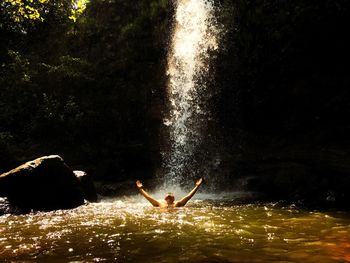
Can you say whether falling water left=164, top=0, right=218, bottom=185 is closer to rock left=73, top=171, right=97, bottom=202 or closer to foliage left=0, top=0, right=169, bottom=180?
foliage left=0, top=0, right=169, bottom=180

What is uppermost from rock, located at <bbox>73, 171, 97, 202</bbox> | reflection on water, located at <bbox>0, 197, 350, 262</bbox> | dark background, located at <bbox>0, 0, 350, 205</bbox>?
dark background, located at <bbox>0, 0, 350, 205</bbox>

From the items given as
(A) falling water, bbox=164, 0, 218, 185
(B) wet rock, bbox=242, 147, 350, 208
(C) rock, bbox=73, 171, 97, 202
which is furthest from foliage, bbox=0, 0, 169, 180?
(B) wet rock, bbox=242, 147, 350, 208

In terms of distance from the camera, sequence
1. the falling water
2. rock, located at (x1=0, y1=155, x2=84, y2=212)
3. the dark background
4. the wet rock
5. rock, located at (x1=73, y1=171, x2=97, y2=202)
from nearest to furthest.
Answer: rock, located at (x1=0, y1=155, x2=84, y2=212), the wet rock, rock, located at (x1=73, y1=171, x2=97, y2=202), the dark background, the falling water

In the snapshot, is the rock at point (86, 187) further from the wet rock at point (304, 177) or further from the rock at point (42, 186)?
the wet rock at point (304, 177)

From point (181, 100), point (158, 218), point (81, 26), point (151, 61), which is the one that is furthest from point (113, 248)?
point (81, 26)

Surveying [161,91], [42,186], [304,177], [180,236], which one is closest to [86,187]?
[42,186]

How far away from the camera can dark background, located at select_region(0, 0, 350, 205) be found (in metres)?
16.4

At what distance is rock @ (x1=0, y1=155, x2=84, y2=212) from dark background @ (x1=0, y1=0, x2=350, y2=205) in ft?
17.2

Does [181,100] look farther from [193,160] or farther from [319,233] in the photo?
[319,233]

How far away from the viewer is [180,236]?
6035 mm

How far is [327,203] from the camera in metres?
10.0

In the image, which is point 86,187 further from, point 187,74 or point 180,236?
point 187,74

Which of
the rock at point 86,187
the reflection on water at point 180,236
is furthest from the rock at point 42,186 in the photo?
the reflection on water at point 180,236

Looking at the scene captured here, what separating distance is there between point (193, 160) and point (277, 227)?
403 inches
